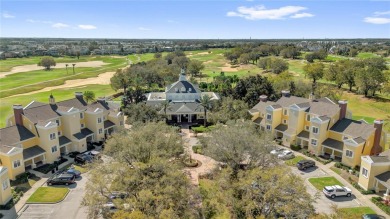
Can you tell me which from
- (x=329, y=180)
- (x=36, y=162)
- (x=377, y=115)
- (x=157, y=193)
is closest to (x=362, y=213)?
(x=329, y=180)

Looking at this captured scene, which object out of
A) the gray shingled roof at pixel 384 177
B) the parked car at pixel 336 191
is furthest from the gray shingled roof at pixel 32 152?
the gray shingled roof at pixel 384 177

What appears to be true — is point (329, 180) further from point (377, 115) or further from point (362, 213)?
point (377, 115)

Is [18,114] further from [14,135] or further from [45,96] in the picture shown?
[45,96]

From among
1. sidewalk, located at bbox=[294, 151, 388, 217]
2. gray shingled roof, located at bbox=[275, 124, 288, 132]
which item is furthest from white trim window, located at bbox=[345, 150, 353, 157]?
gray shingled roof, located at bbox=[275, 124, 288, 132]

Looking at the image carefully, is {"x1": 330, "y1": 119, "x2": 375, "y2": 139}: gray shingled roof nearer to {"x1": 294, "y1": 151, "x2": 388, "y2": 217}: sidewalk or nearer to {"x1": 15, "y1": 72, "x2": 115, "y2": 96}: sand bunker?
{"x1": 294, "y1": 151, "x2": 388, "y2": 217}: sidewalk

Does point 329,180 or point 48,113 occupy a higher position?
point 48,113

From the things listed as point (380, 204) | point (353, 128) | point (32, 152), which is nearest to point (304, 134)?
point (353, 128)

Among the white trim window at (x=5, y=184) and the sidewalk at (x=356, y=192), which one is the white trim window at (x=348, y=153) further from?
the white trim window at (x=5, y=184)

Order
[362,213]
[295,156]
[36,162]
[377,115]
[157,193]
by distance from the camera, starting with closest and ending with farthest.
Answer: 1. [157,193]
2. [362,213]
3. [36,162]
4. [295,156]
5. [377,115]
